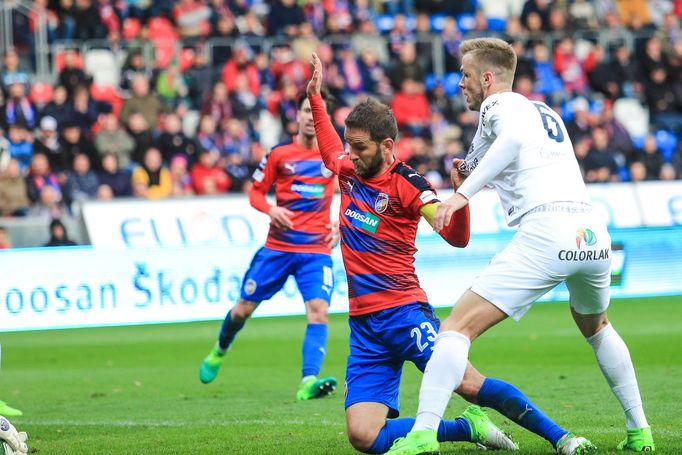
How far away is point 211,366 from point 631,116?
668 inches

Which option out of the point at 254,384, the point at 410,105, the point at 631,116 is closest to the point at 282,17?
the point at 410,105

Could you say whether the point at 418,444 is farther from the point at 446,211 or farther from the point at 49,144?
the point at 49,144

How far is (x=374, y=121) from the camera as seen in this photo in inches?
261

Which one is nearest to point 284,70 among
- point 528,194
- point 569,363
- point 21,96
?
point 21,96

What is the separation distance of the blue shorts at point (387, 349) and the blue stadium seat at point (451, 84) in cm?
1838

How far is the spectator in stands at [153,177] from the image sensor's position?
19672mm

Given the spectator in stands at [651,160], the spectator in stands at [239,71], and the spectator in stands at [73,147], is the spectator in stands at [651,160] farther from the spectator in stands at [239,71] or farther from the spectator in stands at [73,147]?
the spectator in stands at [73,147]

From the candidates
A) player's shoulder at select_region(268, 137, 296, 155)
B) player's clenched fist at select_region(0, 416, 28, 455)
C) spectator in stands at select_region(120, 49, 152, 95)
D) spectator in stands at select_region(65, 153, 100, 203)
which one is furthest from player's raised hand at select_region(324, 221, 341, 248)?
spectator in stands at select_region(120, 49, 152, 95)

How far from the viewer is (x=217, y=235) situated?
18156 mm

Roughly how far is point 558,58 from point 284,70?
6.43 m

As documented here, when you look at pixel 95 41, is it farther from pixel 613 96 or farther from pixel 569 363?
pixel 569 363

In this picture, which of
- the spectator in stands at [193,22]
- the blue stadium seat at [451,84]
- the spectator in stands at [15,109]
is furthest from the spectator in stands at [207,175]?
the blue stadium seat at [451,84]

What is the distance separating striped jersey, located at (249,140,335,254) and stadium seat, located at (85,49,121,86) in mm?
12036

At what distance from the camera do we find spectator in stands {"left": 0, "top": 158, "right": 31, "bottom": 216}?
18516 mm
